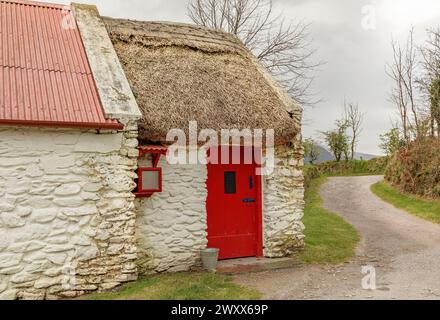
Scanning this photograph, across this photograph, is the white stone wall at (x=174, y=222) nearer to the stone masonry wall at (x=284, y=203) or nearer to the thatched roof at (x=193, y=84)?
the thatched roof at (x=193, y=84)

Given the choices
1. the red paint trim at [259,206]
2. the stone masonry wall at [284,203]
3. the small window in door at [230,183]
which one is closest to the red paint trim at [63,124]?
the small window in door at [230,183]

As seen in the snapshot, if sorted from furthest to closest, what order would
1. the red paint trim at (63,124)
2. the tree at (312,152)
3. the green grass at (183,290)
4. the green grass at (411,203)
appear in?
the tree at (312,152) < the green grass at (411,203) < the green grass at (183,290) < the red paint trim at (63,124)

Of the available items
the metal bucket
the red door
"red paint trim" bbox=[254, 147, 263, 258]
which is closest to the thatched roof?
"red paint trim" bbox=[254, 147, 263, 258]

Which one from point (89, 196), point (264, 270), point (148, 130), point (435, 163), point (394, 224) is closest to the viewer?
point (89, 196)

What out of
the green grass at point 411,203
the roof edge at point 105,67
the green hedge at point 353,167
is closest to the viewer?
the roof edge at point 105,67

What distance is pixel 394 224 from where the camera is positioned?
12609mm

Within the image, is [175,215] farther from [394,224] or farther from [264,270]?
[394,224]

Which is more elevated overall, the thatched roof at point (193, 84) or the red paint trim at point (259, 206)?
the thatched roof at point (193, 84)

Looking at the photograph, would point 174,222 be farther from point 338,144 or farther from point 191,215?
point 338,144

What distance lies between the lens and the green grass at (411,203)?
44.1ft

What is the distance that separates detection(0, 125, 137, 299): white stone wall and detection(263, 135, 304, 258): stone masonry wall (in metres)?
2.83

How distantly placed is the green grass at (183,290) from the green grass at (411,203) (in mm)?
8991
